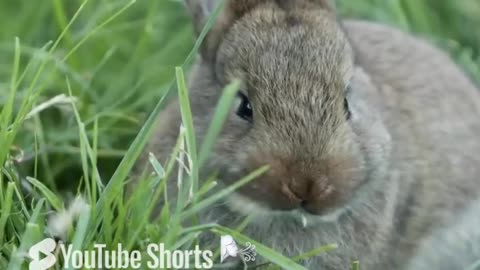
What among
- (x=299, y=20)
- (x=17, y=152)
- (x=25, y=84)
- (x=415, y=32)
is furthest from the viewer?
(x=415, y=32)

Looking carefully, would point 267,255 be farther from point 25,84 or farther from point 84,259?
point 25,84

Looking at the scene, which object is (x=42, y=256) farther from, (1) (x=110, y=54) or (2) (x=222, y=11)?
(1) (x=110, y=54)

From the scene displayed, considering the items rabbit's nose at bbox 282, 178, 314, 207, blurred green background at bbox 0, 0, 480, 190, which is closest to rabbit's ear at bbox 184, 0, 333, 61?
blurred green background at bbox 0, 0, 480, 190

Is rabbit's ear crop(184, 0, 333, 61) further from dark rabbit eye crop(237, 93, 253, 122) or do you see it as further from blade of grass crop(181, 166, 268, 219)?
blade of grass crop(181, 166, 268, 219)

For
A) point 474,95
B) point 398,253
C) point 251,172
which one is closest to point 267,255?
point 251,172

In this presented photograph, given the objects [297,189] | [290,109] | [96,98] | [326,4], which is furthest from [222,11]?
[96,98]

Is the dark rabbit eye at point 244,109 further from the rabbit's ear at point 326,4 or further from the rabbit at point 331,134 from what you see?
the rabbit's ear at point 326,4

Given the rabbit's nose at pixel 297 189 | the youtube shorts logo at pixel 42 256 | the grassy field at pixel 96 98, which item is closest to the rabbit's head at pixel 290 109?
the rabbit's nose at pixel 297 189
